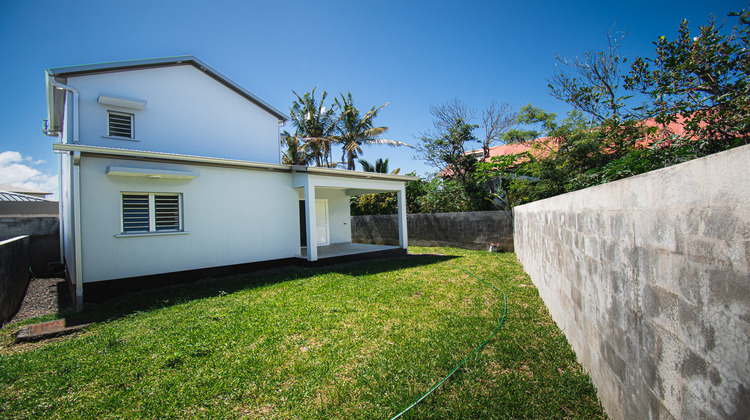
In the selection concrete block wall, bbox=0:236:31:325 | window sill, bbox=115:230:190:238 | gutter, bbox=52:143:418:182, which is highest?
gutter, bbox=52:143:418:182

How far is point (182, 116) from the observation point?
32.4 feet

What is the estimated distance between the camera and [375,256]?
11133 mm

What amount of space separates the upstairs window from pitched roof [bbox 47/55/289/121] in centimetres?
118

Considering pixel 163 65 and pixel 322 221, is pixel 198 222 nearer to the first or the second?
pixel 163 65

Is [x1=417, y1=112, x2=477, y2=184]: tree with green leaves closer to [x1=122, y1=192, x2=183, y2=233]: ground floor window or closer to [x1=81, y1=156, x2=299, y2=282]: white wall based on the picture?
[x1=81, y1=156, x2=299, y2=282]: white wall

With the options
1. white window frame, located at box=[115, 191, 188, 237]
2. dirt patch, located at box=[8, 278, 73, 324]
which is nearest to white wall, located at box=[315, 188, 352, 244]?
white window frame, located at box=[115, 191, 188, 237]

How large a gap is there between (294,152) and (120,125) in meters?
16.8

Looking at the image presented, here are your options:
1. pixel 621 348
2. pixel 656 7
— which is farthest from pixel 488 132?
pixel 621 348

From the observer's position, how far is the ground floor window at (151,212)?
7.29 m

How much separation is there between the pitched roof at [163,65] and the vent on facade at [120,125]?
1203mm

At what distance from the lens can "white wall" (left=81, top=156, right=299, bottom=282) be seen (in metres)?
6.76

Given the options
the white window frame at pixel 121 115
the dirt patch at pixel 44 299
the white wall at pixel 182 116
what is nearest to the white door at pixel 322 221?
the white wall at pixel 182 116

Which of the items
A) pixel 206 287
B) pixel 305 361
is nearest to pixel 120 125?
pixel 206 287

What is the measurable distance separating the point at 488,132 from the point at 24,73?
19891 mm
